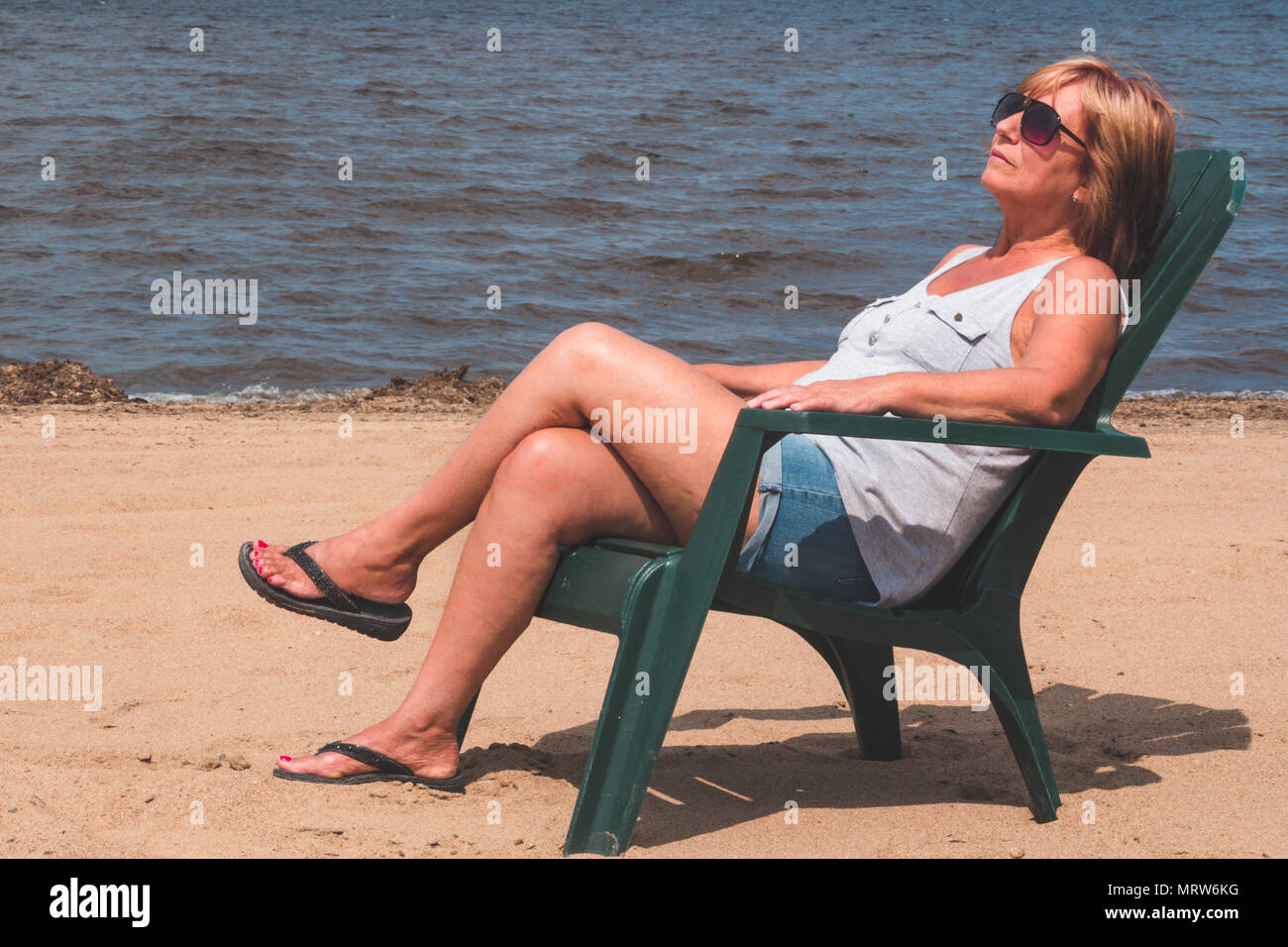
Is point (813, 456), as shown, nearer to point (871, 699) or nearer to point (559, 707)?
point (871, 699)

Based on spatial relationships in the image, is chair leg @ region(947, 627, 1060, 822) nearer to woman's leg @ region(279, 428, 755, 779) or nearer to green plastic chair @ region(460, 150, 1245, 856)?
green plastic chair @ region(460, 150, 1245, 856)

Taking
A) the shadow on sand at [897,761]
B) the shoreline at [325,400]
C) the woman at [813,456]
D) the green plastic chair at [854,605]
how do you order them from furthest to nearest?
the shoreline at [325,400]
the shadow on sand at [897,761]
the woman at [813,456]
the green plastic chair at [854,605]

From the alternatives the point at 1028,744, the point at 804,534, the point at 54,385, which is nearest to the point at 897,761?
the point at 1028,744

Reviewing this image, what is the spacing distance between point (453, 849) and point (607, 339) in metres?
0.89

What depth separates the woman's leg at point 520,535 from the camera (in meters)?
2.20

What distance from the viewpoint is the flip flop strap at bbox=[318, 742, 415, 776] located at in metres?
2.34

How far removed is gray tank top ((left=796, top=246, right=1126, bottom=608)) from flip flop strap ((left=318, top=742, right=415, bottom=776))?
2.98 feet

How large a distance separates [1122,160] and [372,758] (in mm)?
1719

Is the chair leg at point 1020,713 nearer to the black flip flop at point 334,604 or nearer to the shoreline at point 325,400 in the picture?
the black flip flop at point 334,604

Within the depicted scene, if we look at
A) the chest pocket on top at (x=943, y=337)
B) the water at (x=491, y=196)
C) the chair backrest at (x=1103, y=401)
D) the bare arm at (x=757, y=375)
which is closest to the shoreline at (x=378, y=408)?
the water at (x=491, y=196)

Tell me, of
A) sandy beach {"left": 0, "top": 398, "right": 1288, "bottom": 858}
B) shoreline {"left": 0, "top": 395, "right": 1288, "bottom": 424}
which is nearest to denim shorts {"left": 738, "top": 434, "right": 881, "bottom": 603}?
sandy beach {"left": 0, "top": 398, "right": 1288, "bottom": 858}

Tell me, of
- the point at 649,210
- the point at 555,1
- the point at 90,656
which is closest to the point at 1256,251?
the point at 649,210

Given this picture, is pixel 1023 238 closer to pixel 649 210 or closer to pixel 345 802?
pixel 345 802

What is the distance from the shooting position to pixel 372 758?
2344 millimetres
